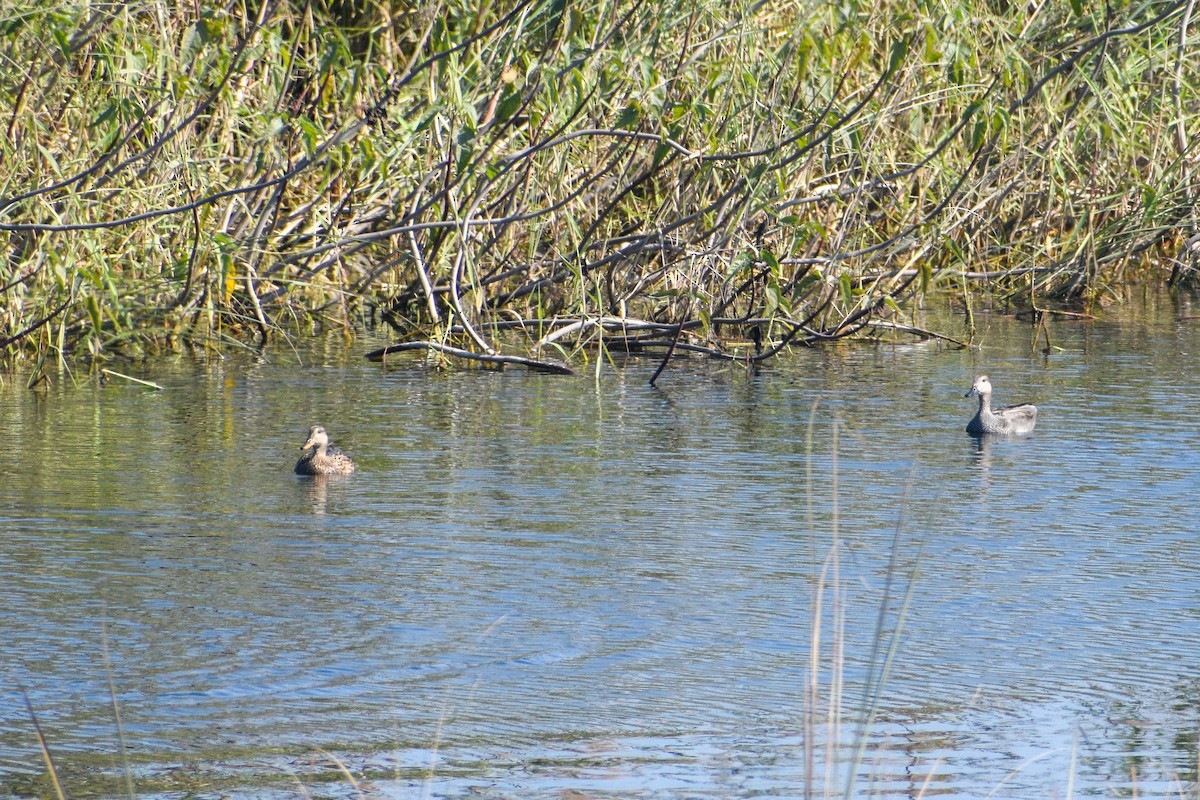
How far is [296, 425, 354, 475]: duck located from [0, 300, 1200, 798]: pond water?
Answer: 9 centimetres

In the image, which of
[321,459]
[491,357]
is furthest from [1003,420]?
[321,459]

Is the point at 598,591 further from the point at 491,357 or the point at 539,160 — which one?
the point at 539,160

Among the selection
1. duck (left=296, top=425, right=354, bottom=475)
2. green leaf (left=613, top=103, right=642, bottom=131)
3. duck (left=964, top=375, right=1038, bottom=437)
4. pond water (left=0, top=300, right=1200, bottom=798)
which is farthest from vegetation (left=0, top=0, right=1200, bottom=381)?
duck (left=296, top=425, right=354, bottom=475)

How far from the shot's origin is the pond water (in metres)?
5.20

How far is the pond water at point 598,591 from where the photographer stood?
5.20 m

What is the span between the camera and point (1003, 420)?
10.5m

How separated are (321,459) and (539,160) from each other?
14.0ft

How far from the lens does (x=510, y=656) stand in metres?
6.20

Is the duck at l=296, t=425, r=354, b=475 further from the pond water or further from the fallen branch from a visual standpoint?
the fallen branch

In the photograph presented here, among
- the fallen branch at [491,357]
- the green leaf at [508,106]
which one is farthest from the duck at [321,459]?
the fallen branch at [491,357]

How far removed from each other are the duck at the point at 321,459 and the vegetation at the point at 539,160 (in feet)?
5.14

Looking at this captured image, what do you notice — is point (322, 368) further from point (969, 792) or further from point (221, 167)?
point (969, 792)

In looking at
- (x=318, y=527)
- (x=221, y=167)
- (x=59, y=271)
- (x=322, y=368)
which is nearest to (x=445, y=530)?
(x=318, y=527)

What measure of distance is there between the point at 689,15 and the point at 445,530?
4997mm
